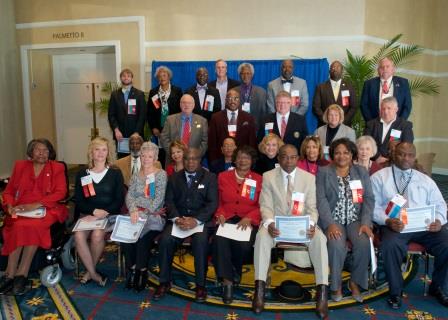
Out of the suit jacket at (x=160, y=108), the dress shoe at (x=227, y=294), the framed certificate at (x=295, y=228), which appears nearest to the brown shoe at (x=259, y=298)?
the dress shoe at (x=227, y=294)

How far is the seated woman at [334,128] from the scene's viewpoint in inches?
173

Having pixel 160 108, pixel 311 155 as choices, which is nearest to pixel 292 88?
pixel 311 155

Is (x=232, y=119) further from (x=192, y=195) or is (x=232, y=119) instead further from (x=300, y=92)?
(x=192, y=195)

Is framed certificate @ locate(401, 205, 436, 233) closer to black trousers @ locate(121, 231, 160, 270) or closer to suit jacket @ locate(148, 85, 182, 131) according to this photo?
black trousers @ locate(121, 231, 160, 270)

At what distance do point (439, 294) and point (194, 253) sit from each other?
2112mm

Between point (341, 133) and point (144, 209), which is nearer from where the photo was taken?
point (144, 209)

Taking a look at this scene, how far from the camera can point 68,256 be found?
3986 mm

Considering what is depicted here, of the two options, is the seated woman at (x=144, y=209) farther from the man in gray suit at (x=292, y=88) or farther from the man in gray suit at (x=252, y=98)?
the man in gray suit at (x=292, y=88)

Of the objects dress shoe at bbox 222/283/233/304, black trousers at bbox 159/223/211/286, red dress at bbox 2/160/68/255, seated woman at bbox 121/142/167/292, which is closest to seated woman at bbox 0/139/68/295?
red dress at bbox 2/160/68/255

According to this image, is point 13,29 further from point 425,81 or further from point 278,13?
point 425,81

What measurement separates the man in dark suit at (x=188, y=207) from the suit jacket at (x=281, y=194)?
0.50 metres

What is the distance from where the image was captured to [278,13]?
24.7 feet

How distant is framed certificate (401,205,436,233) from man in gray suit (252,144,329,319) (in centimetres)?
77

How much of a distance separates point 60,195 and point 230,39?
4.96m
